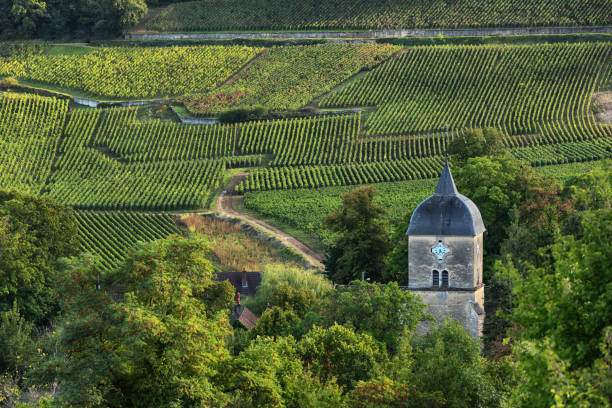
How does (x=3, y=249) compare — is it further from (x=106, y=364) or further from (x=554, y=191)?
(x=106, y=364)

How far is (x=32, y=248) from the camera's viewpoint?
60.2 metres

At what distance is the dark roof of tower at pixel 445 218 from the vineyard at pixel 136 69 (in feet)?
231

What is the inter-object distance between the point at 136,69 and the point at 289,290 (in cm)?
7103

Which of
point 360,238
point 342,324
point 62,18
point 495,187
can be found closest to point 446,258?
point 342,324

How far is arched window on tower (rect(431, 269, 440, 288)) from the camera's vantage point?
145ft

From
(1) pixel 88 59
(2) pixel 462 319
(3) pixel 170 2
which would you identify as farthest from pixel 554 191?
(3) pixel 170 2

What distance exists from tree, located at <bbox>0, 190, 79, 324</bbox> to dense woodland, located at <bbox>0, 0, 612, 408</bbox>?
170mm

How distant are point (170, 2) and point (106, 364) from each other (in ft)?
373

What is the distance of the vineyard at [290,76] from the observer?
352ft

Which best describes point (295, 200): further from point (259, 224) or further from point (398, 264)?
point (398, 264)

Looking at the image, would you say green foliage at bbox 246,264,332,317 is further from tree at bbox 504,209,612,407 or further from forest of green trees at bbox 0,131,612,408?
tree at bbox 504,209,612,407

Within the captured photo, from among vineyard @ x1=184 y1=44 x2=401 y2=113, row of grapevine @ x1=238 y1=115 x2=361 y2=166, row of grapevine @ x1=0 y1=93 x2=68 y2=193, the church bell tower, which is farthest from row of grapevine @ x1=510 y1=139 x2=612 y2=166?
the church bell tower

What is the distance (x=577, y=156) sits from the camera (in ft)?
279

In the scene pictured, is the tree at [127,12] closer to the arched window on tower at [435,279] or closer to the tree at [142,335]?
the arched window on tower at [435,279]
